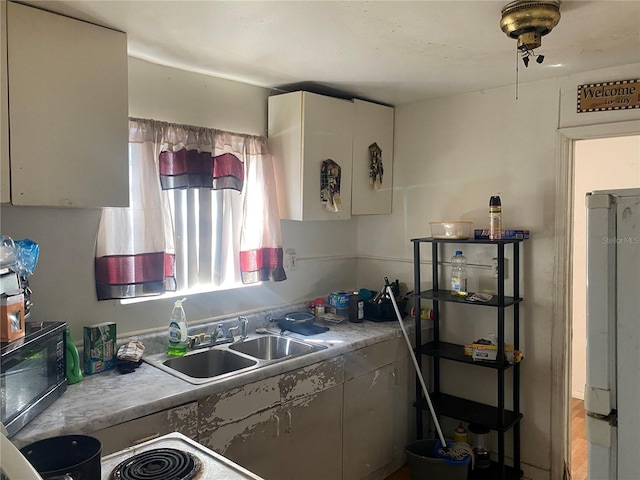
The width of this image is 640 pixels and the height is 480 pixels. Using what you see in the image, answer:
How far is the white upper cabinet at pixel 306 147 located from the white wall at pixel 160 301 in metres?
0.15

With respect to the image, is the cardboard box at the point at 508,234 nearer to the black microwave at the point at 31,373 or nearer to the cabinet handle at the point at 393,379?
the cabinet handle at the point at 393,379

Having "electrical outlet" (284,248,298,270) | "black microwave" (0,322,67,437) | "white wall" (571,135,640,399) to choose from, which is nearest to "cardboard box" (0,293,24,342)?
"black microwave" (0,322,67,437)

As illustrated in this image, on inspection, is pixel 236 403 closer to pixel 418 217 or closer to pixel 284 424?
pixel 284 424

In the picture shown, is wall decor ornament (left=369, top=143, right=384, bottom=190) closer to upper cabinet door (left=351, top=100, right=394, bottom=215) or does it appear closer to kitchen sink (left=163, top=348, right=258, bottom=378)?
upper cabinet door (left=351, top=100, right=394, bottom=215)

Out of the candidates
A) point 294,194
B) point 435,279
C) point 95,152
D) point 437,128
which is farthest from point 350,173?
point 95,152

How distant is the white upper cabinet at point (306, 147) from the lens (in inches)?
107

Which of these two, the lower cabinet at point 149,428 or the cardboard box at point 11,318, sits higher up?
the cardboard box at point 11,318

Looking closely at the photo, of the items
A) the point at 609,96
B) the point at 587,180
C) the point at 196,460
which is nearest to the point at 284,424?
the point at 196,460

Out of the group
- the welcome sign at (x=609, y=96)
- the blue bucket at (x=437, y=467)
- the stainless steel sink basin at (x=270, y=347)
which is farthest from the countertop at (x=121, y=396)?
the welcome sign at (x=609, y=96)

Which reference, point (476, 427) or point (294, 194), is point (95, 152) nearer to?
point (294, 194)

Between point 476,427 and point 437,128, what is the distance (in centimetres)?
179

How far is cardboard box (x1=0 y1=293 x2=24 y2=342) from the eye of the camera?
154 cm

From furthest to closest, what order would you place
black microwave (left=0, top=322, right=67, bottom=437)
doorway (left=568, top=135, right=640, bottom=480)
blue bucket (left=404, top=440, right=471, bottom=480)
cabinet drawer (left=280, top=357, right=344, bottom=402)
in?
doorway (left=568, top=135, right=640, bottom=480), blue bucket (left=404, top=440, right=471, bottom=480), cabinet drawer (left=280, top=357, right=344, bottom=402), black microwave (left=0, top=322, right=67, bottom=437)

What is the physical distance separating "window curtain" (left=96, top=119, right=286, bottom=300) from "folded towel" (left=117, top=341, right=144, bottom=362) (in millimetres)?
222
